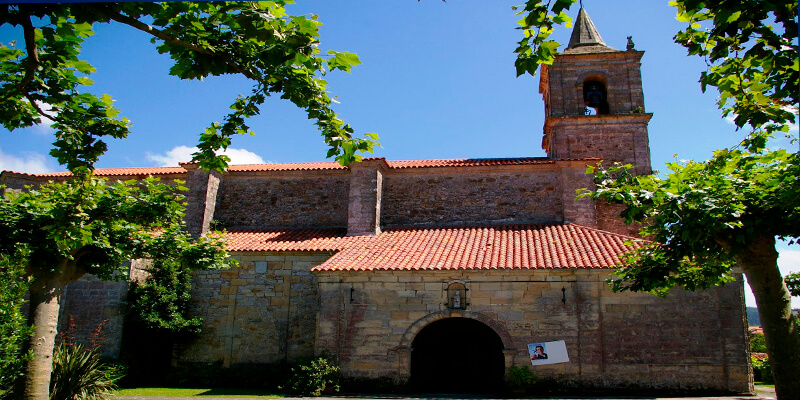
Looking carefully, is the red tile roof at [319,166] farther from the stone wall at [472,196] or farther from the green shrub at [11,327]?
the green shrub at [11,327]

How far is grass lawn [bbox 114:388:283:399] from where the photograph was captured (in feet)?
40.0

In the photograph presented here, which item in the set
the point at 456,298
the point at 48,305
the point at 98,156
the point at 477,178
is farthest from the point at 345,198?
the point at 98,156

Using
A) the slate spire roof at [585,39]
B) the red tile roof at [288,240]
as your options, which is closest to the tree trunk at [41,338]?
the red tile roof at [288,240]

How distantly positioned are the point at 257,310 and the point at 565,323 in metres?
8.21

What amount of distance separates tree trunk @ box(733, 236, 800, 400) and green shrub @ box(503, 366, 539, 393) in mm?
5587

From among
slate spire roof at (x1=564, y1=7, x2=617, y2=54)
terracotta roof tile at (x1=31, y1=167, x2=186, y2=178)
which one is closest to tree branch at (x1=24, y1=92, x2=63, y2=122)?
terracotta roof tile at (x1=31, y1=167, x2=186, y2=178)

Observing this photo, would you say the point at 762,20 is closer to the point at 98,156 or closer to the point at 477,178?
the point at 98,156

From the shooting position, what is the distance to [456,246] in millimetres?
14469

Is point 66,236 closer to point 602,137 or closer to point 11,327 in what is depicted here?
point 11,327

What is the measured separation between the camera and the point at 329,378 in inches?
483

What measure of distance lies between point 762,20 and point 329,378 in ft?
35.3

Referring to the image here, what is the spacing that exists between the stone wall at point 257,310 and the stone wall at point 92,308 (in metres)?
1.87

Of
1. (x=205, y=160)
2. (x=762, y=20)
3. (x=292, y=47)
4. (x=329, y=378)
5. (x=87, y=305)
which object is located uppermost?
(x=762, y=20)

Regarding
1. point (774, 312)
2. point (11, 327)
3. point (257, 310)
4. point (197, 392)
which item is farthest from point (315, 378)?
point (774, 312)
